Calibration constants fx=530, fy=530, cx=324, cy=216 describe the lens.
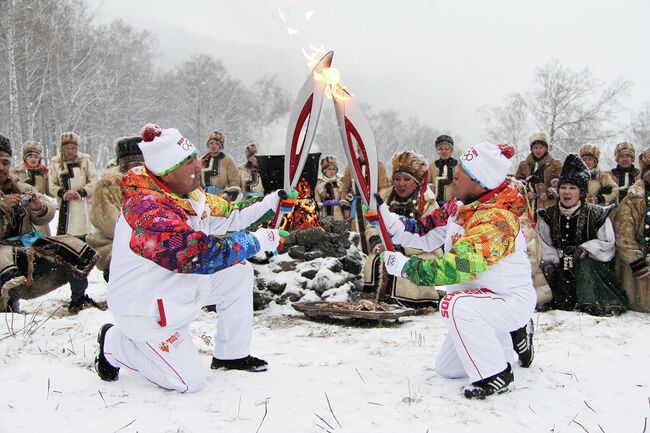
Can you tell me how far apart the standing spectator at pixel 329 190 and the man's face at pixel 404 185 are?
2.78m

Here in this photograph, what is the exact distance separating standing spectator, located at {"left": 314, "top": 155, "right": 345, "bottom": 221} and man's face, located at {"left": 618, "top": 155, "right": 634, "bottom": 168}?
499cm

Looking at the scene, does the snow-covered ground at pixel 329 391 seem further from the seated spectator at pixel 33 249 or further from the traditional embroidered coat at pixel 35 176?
the traditional embroidered coat at pixel 35 176

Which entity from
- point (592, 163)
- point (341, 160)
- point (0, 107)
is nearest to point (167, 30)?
A: point (341, 160)

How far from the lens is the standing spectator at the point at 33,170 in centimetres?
869

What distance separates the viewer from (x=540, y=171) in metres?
8.60

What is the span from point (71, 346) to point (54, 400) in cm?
107

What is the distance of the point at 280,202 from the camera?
413 cm

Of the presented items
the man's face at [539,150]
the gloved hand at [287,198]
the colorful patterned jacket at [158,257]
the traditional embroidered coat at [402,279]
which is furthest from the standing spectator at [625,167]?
the colorful patterned jacket at [158,257]

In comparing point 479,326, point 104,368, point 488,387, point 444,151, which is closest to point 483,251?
point 479,326

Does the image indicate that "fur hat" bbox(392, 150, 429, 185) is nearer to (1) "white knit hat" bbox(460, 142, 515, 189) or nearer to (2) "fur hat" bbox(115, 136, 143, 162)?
(1) "white knit hat" bbox(460, 142, 515, 189)

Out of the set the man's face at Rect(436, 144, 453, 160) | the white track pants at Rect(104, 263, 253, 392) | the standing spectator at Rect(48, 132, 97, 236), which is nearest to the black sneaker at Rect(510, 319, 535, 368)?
the white track pants at Rect(104, 263, 253, 392)

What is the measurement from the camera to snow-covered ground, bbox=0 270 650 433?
2.75 m

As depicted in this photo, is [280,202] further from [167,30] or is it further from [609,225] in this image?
[167,30]

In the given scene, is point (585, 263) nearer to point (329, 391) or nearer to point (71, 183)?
point (329, 391)
